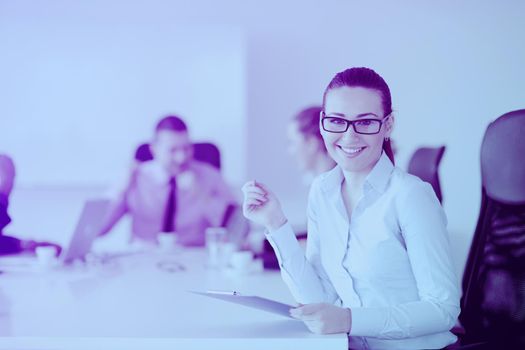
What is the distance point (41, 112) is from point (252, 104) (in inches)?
54.1

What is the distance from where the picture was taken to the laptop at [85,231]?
6.09 feet

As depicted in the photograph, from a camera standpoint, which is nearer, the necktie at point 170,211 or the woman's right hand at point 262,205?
the woman's right hand at point 262,205

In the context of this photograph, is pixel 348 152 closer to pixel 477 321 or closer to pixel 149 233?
pixel 477 321

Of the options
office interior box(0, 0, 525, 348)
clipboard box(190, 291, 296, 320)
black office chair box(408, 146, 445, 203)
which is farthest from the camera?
office interior box(0, 0, 525, 348)

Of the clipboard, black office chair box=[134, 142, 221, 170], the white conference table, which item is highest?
black office chair box=[134, 142, 221, 170]

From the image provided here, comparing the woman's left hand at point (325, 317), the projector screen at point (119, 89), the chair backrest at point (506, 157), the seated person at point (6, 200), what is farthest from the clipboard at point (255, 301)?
the projector screen at point (119, 89)

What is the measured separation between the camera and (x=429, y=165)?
1.72 metres

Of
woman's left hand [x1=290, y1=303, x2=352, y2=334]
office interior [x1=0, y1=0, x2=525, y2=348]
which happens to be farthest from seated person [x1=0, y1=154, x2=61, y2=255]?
office interior [x1=0, y1=0, x2=525, y2=348]

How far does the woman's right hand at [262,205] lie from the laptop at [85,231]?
836 millimetres

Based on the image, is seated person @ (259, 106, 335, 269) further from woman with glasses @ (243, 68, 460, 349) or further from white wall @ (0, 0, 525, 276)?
white wall @ (0, 0, 525, 276)

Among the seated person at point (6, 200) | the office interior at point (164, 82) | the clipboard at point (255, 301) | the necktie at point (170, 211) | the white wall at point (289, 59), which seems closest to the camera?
the clipboard at point (255, 301)

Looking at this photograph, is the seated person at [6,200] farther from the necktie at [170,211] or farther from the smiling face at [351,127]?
the necktie at [170,211]

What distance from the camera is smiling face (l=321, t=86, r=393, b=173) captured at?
3.62ft

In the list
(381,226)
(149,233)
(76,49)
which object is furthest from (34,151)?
(381,226)
